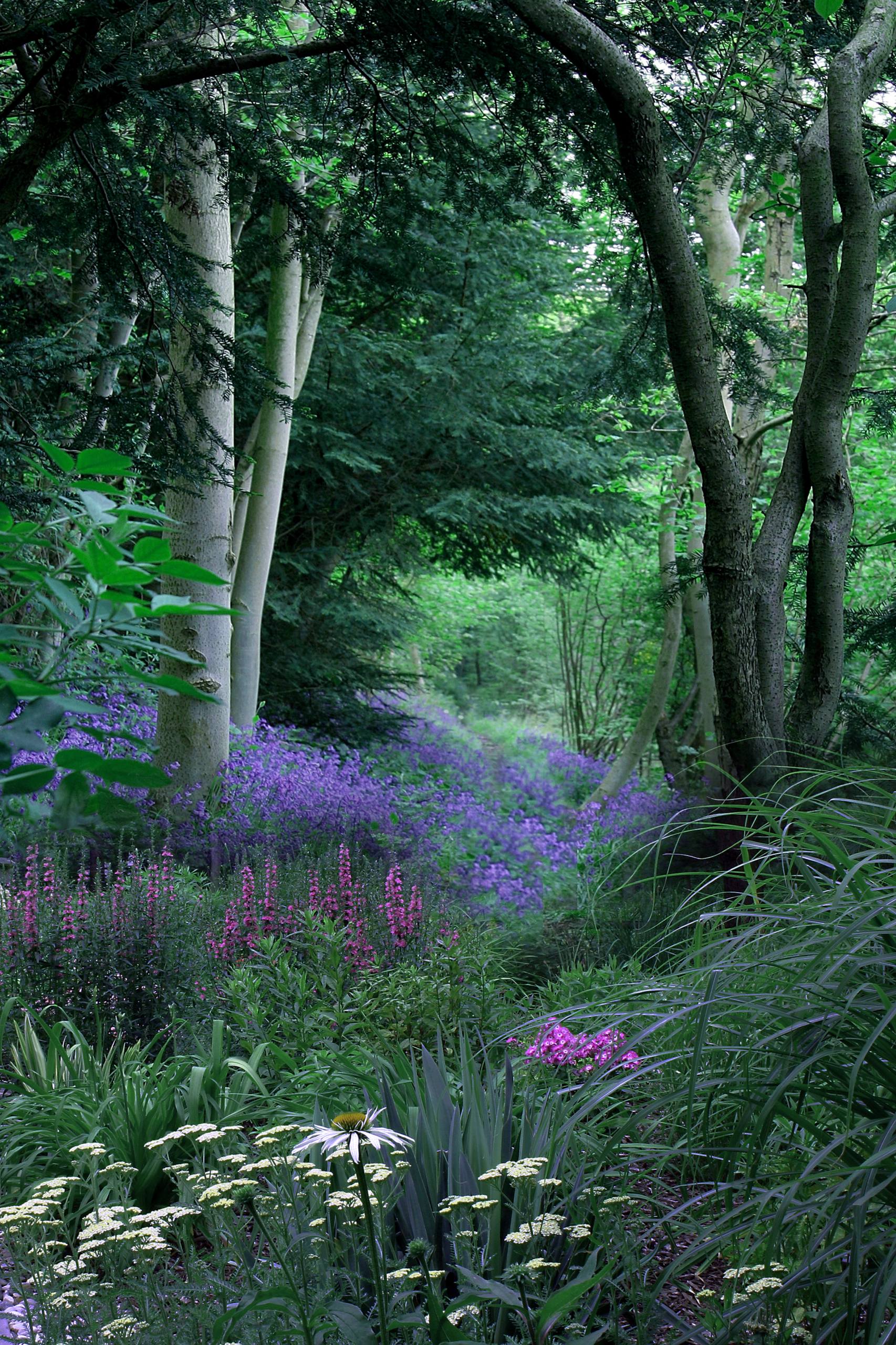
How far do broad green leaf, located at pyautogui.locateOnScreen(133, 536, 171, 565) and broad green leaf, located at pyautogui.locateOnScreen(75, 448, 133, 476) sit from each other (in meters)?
0.12

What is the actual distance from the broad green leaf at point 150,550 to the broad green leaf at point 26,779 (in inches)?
8.4

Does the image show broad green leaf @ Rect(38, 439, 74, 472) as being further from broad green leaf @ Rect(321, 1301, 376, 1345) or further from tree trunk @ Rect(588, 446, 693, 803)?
tree trunk @ Rect(588, 446, 693, 803)

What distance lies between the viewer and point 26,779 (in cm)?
91

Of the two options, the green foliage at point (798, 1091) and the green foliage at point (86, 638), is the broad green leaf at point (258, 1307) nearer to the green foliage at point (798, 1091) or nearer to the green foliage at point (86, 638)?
the green foliage at point (798, 1091)

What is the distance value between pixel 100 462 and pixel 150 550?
6.6 inches

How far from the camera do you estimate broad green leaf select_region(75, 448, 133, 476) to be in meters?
1.10

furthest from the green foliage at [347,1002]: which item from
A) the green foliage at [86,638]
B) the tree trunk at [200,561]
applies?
the tree trunk at [200,561]

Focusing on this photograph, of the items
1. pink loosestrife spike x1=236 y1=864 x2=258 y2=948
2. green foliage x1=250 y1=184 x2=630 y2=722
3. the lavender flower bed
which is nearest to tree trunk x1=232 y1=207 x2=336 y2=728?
the lavender flower bed

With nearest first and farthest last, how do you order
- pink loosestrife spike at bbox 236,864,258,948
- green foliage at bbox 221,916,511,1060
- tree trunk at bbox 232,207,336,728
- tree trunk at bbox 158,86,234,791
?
green foliage at bbox 221,916,511,1060, pink loosestrife spike at bbox 236,864,258,948, tree trunk at bbox 158,86,234,791, tree trunk at bbox 232,207,336,728

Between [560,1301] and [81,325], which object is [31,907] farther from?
[81,325]

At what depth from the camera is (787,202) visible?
5.46 metres

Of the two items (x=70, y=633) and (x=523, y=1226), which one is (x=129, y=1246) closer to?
(x=523, y=1226)

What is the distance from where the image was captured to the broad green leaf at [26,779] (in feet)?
2.97

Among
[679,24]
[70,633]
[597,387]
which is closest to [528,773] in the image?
[597,387]
